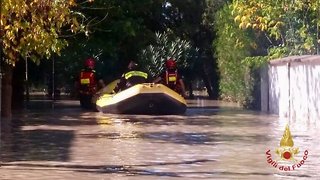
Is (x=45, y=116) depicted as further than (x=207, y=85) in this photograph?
No

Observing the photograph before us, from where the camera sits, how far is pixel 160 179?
1240 cm

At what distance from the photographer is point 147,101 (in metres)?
28.6

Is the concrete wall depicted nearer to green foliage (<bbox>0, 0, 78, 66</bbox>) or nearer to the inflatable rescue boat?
the inflatable rescue boat

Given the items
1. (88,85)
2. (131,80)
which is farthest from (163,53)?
(131,80)

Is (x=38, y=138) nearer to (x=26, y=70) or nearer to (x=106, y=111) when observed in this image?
(x=106, y=111)

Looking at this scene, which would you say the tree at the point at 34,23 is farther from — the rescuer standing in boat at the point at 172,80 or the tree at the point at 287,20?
the rescuer standing in boat at the point at 172,80

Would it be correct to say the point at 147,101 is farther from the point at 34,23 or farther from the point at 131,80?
the point at 34,23

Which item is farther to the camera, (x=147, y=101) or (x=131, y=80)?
(x=131, y=80)

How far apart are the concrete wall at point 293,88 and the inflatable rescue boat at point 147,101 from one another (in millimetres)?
3187

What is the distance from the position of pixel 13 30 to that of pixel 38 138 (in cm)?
646

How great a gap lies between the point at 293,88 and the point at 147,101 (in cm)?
492

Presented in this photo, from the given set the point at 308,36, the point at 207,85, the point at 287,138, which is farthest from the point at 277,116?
the point at 207,85

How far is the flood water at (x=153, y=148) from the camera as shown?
Answer: 1317 centimetres

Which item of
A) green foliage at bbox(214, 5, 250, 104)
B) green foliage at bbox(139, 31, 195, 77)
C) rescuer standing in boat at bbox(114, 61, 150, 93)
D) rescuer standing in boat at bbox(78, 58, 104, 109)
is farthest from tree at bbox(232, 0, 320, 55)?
green foliage at bbox(139, 31, 195, 77)
